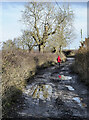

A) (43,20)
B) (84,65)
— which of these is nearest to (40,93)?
(84,65)

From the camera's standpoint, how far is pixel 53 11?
89.2 ft

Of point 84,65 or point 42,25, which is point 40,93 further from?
point 42,25

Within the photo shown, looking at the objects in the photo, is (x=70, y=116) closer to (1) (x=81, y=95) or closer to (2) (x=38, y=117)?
(2) (x=38, y=117)

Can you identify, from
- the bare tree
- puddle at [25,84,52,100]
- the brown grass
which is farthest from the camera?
the bare tree

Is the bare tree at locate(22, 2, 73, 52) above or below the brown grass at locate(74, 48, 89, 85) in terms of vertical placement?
above

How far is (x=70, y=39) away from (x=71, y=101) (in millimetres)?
34574

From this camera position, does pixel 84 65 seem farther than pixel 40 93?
Yes

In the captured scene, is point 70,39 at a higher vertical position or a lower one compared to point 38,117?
higher

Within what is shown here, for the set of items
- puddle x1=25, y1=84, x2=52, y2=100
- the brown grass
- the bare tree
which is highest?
the bare tree

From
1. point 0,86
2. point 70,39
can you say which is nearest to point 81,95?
point 0,86

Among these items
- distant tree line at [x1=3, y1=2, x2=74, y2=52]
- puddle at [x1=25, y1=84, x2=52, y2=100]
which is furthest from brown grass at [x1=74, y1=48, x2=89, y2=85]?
distant tree line at [x1=3, y1=2, x2=74, y2=52]

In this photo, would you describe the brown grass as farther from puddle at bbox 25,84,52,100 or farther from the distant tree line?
the distant tree line

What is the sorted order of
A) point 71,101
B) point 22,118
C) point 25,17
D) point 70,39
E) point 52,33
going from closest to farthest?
point 22,118 < point 71,101 < point 25,17 < point 52,33 < point 70,39

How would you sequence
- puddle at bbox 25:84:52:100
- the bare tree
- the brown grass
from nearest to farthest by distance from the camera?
puddle at bbox 25:84:52:100 < the brown grass < the bare tree
